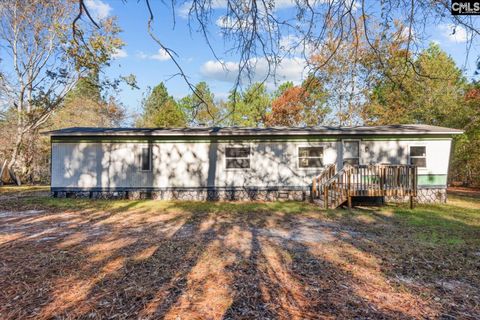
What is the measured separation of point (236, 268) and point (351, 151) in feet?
29.4

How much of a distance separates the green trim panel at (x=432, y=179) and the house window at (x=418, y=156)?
432mm

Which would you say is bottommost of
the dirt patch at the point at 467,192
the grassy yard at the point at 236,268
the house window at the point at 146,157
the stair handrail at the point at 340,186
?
the dirt patch at the point at 467,192

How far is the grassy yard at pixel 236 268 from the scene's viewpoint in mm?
2742

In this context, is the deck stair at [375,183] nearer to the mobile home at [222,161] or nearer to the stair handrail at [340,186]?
the stair handrail at [340,186]

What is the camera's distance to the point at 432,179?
438 inches

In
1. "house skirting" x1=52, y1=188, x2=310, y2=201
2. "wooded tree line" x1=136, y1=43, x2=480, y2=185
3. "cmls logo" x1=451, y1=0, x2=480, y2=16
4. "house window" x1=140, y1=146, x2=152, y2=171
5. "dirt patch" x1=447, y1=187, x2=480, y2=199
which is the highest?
"wooded tree line" x1=136, y1=43, x2=480, y2=185

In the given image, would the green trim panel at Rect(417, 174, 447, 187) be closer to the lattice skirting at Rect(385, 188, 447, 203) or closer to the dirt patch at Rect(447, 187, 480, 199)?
the lattice skirting at Rect(385, 188, 447, 203)

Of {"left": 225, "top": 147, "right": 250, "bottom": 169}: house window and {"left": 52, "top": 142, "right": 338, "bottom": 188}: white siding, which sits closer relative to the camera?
{"left": 52, "top": 142, "right": 338, "bottom": 188}: white siding

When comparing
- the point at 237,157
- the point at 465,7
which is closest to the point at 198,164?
the point at 237,157

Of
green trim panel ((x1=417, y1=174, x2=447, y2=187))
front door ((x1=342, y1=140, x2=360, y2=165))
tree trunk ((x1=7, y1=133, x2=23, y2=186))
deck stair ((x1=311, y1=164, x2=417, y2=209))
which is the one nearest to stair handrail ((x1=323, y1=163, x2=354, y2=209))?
deck stair ((x1=311, y1=164, x2=417, y2=209))

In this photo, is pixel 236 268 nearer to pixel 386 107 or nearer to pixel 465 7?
A: pixel 465 7

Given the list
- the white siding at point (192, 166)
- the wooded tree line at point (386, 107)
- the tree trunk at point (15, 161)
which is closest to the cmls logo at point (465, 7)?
the white siding at point (192, 166)

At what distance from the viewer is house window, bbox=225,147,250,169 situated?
449 inches

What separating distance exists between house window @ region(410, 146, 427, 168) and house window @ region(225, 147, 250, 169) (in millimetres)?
6443
